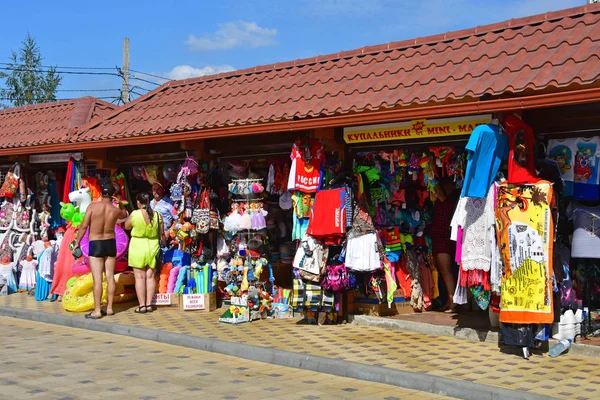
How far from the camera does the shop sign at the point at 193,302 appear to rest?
466 inches

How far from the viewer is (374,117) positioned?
30.4ft

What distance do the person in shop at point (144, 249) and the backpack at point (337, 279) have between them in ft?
9.99

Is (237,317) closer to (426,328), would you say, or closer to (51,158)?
(426,328)

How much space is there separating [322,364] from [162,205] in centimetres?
573

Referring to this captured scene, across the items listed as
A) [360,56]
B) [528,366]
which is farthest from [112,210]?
[528,366]

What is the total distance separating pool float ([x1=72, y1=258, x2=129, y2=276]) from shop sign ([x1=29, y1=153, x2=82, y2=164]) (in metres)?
2.05

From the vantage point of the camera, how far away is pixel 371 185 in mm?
10484

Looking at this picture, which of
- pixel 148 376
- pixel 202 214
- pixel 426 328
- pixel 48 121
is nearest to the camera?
pixel 148 376

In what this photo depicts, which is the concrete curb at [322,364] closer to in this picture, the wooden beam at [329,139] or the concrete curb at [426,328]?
the concrete curb at [426,328]

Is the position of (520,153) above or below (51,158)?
below

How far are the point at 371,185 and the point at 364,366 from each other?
3464 millimetres

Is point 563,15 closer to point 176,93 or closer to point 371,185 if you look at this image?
point 371,185

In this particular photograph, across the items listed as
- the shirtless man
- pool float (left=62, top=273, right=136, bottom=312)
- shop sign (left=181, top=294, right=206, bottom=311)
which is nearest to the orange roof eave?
the shirtless man

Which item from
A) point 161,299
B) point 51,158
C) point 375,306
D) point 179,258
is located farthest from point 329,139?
point 51,158
